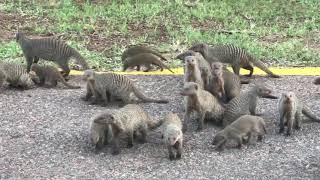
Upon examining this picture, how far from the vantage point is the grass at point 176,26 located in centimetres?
818

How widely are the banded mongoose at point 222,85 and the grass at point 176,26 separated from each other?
4.53 ft

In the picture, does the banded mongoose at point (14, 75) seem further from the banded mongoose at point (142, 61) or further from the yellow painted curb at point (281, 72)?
the banded mongoose at point (142, 61)

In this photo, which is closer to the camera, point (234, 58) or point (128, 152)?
point (128, 152)

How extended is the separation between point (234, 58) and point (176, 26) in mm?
2021

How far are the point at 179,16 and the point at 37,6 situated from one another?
6.52 feet

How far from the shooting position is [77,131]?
5.92m

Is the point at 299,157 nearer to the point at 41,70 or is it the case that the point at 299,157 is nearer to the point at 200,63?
the point at 200,63

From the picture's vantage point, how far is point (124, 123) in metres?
5.52

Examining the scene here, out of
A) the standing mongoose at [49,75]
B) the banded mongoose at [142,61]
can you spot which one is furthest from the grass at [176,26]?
the standing mongoose at [49,75]

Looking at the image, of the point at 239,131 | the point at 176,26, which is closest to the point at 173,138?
the point at 239,131

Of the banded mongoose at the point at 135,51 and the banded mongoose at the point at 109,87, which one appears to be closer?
A: the banded mongoose at the point at 109,87

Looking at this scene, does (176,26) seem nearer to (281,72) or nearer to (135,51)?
(135,51)

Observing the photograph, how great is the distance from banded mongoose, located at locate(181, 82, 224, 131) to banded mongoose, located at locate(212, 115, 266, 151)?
37 centimetres

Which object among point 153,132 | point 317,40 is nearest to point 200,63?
point 153,132
